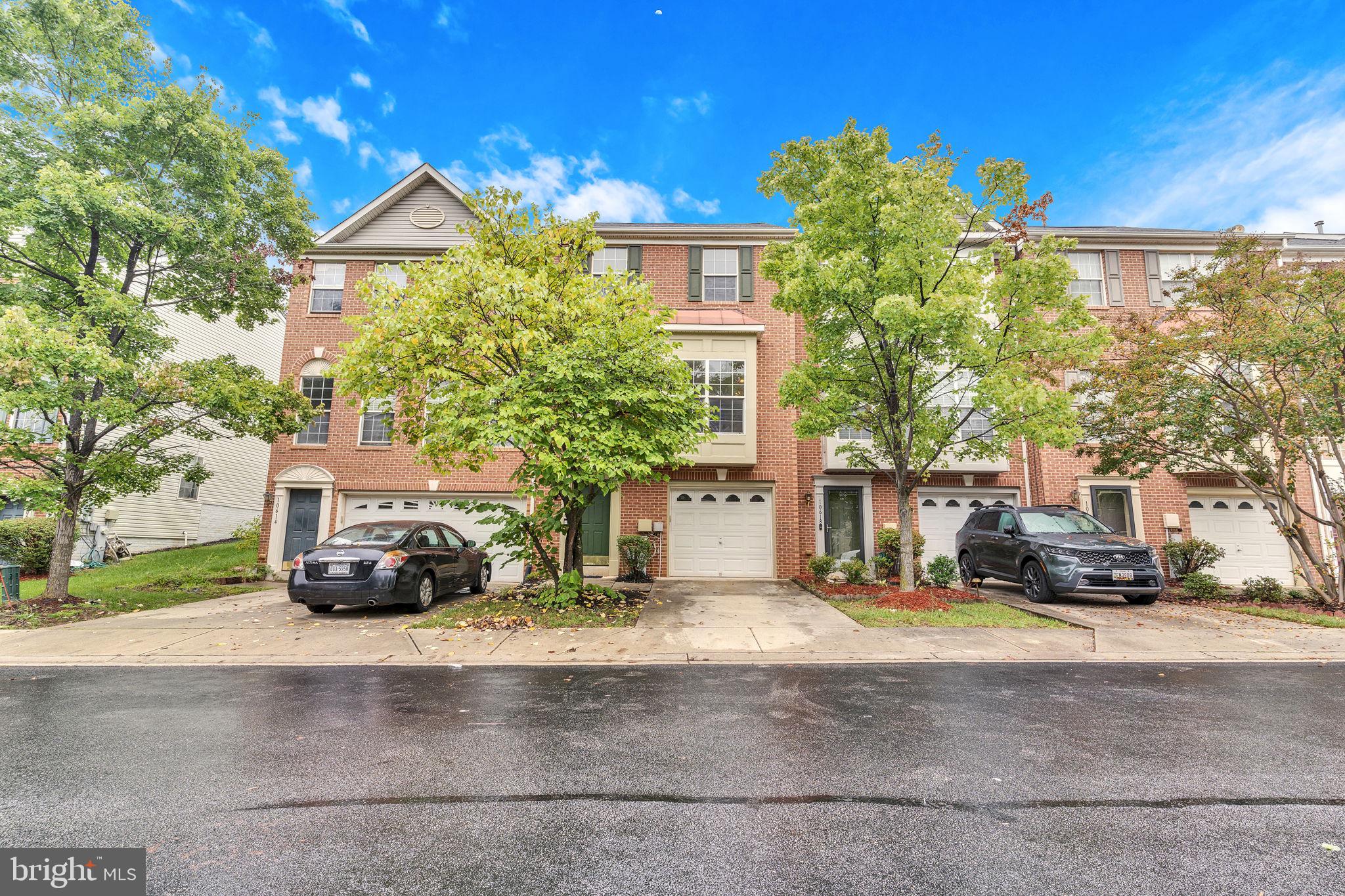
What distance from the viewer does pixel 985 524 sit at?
13.1 metres

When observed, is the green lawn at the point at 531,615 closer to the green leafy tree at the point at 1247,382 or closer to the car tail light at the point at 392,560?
the car tail light at the point at 392,560

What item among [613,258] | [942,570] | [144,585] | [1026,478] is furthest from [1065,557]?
[144,585]

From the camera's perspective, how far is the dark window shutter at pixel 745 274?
53.1ft

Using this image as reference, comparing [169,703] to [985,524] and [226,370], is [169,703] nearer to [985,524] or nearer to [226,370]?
[226,370]

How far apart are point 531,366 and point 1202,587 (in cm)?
1422

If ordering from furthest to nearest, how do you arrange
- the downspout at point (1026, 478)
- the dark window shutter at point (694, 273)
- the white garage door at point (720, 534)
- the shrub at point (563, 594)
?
1. the dark window shutter at point (694, 273)
2. the downspout at point (1026, 478)
3. the white garage door at point (720, 534)
4. the shrub at point (563, 594)

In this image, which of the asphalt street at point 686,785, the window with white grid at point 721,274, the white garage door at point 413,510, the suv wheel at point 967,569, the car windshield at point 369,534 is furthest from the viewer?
the window with white grid at point 721,274

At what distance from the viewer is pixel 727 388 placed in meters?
14.8

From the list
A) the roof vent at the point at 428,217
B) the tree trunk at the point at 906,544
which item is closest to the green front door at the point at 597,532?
the tree trunk at the point at 906,544

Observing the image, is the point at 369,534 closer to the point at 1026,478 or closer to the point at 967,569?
the point at 967,569

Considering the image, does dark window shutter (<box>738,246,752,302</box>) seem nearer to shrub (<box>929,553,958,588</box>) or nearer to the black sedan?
shrub (<box>929,553,958,588</box>)

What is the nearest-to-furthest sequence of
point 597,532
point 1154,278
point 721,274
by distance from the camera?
point 597,532
point 721,274
point 1154,278

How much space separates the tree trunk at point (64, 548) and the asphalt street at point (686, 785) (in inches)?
200

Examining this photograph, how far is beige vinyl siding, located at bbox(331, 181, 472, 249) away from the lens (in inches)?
652
